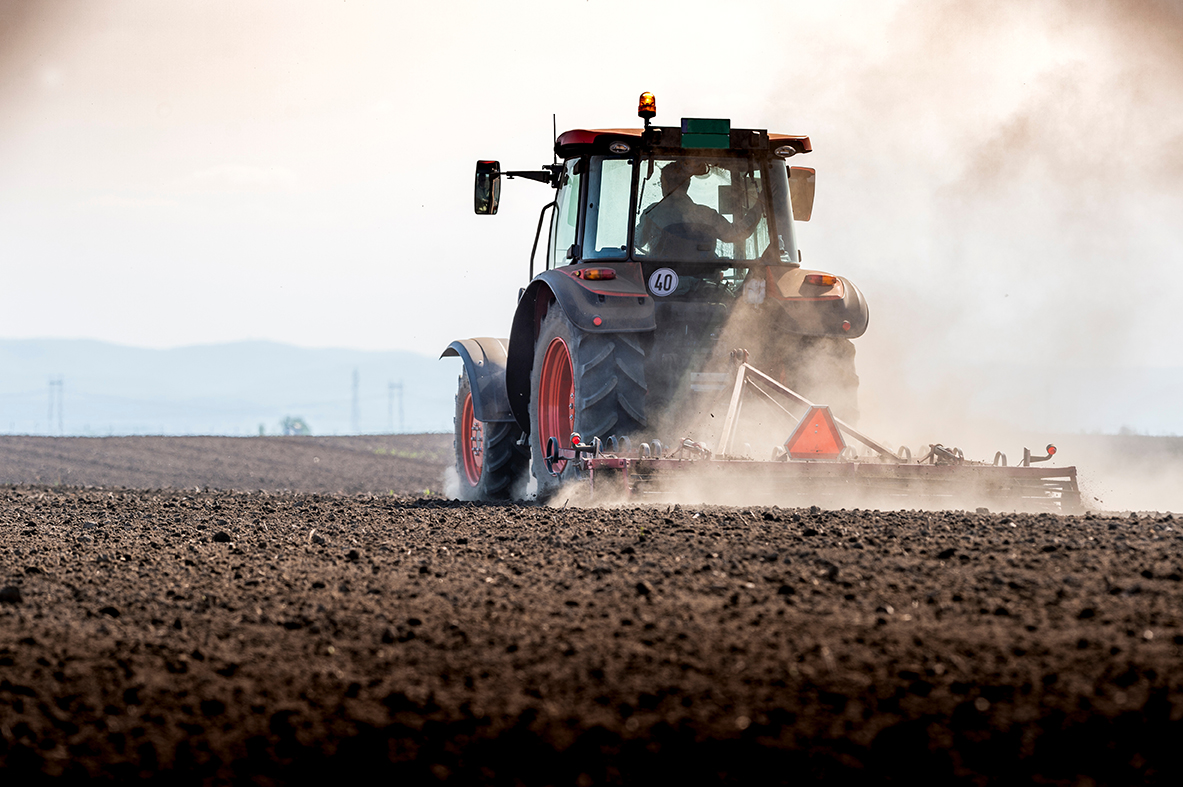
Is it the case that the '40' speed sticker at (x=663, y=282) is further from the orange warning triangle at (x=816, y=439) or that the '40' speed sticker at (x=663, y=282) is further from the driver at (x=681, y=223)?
the orange warning triangle at (x=816, y=439)

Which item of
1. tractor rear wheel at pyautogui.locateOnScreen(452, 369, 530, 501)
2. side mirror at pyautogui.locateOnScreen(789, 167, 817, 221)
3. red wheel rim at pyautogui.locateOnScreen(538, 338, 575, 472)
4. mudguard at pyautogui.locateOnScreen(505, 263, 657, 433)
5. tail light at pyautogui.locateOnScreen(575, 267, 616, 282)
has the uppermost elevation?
side mirror at pyautogui.locateOnScreen(789, 167, 817, 221)

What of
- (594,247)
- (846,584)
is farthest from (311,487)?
(846,584)

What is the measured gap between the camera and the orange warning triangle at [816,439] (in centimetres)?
749

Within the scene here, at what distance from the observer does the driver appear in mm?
8359

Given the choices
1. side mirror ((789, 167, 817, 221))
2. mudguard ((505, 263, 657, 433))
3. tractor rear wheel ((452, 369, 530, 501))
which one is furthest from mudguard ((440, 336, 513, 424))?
side mirror ((789, 167, 817, 221))

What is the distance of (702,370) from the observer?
820 cm

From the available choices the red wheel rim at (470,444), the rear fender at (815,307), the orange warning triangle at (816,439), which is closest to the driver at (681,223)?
the rear fender at (815,307)

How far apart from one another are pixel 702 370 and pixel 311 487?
35.7 feet

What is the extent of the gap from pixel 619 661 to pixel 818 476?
4.12 m

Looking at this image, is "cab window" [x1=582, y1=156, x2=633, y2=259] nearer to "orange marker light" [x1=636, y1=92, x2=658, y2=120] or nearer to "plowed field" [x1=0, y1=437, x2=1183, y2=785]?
"orange marker light" [x1=636, y1=92, x2=658, y2=120]

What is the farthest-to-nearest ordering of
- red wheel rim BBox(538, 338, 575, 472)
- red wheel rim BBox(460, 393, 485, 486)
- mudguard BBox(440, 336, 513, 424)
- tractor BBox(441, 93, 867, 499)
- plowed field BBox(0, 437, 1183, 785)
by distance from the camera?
red wheel rim BBox(460, 393, 485, 486)
mudguard BBox(440, 336, 513, 424)
red wheel rim BBox(538, 338, 575, 472)
tractor BBox(441, 93, 867, 499)
plowed field BBox(0, 437, 1183, 785)

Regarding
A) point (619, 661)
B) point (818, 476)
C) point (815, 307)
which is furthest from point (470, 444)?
point (619, 661)

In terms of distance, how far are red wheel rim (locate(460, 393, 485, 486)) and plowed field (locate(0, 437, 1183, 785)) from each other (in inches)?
223

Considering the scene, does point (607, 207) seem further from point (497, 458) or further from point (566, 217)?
point (497, 458)
